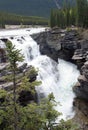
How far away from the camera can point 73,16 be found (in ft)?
365

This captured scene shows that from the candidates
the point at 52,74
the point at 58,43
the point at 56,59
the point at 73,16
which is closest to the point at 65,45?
the point at 58,43

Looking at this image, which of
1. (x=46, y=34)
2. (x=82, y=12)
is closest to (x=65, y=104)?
(x=46, y=34)

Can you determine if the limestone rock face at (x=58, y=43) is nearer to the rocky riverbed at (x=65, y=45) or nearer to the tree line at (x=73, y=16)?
the rocky riverbed at (x=65, y=45)

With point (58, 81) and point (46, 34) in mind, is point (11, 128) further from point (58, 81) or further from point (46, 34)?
point (46, 34)

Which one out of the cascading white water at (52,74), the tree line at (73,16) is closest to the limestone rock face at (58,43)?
the cascading white water at (52,74)

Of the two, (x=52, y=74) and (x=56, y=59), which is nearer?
(x=52, y=74)

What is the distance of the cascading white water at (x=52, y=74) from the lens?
5834 centimetres

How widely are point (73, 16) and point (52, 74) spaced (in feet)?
147

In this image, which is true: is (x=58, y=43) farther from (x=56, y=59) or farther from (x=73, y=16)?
(x=73, y=16)

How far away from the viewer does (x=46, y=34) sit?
8906 cm

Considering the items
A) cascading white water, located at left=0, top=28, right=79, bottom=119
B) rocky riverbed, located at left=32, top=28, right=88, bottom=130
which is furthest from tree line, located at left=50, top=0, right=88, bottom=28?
cascading white water, located at left=0, top=28, right=79, bottom=119

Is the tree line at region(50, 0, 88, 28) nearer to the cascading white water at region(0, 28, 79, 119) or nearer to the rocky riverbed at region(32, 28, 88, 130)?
the rocky riverbed at region(32, 28, 88, 130)

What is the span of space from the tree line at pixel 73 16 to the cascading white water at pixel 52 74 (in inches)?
776

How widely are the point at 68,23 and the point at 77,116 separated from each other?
65.5 metres
